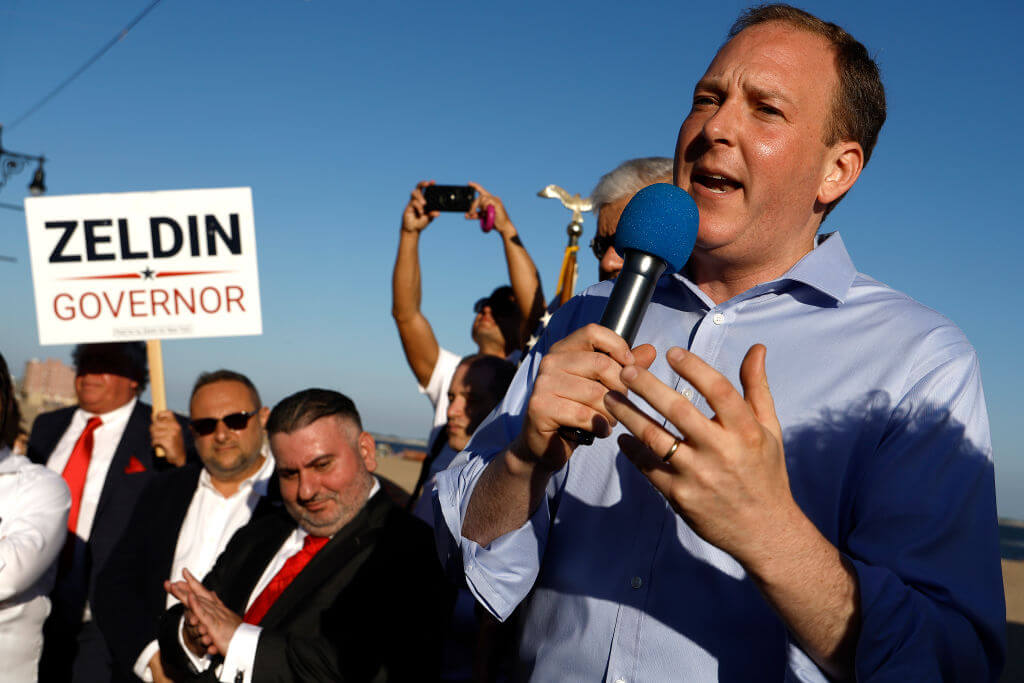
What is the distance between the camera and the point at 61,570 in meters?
4.82

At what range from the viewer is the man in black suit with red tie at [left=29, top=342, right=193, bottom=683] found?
15.8ft

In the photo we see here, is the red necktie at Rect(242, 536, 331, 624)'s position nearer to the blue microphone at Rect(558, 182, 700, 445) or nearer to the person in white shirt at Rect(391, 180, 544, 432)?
the person in white shirt at Rect(391, 180, 544, 432)

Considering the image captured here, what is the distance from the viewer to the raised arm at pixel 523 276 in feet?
14.3

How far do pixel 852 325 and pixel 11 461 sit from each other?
3.84 meters

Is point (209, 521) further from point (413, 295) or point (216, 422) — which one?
point (413, 295)

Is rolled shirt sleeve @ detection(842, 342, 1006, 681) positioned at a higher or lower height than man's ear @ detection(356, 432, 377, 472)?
higher

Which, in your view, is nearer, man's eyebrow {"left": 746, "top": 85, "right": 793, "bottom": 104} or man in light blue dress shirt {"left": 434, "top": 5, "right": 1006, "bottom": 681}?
man in light blue dress shirt {"left": 434, "top": 5, "right": 1006, "bottom": 681}

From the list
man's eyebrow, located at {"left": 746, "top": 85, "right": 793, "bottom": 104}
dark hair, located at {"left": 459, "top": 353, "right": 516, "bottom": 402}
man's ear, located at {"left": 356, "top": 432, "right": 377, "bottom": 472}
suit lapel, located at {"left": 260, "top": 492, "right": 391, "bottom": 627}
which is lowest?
suit lapel, located at {"left": 260, "top": 492, "right": 391, "bottom": 627}

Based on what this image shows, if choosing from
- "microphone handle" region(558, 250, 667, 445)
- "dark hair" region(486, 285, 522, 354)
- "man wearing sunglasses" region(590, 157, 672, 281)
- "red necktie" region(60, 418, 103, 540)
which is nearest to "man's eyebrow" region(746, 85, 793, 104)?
"microphone handle" region(558, 250, 667, 445)

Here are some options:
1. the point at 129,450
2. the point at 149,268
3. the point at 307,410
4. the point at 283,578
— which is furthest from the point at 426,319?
the point at 129,450

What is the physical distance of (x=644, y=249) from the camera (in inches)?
54.0

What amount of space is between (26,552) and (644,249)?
11.1 ft

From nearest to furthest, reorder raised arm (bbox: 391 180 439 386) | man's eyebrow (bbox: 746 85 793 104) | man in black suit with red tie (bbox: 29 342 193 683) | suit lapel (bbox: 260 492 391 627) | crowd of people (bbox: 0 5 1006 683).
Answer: crowd of people (bbox: 0 5 1006 683)
man's eyebrow (bbox: 746 85 793 104)
suit lapel (bbox: 260 492 391 627)
raised arm (bbox: 391 180 439 386)
man in black suit with red tie (bbox: 29 342 193 683)

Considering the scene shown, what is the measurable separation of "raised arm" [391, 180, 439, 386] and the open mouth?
309cm
